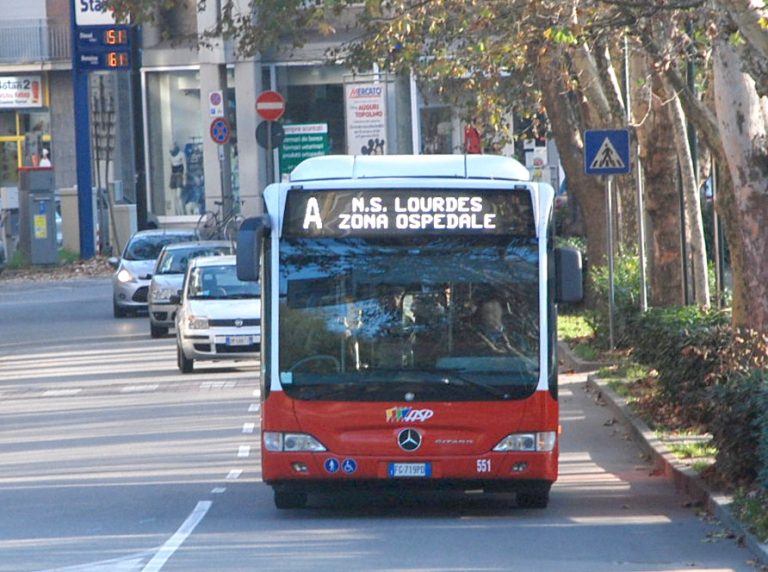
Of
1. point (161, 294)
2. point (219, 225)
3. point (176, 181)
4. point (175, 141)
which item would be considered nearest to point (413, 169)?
point (161, 294)

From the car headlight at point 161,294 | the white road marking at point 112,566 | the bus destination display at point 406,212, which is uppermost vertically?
the bus destination display at point 406,212

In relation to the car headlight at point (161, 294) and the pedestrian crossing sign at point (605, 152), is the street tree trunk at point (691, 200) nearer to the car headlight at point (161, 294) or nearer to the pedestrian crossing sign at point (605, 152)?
the pedestrian crossing sign at point (605, 152)

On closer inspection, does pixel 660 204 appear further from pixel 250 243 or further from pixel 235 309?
pixel 250 243

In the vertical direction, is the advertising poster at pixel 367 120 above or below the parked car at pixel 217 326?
above

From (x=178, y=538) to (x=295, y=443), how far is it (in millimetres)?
1123

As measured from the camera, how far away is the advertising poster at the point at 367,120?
3453 centimetres

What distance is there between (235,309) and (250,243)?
11.9 m

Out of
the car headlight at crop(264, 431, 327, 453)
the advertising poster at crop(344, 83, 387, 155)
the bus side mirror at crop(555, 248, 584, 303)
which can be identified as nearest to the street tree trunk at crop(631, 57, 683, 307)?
the bus side mirror at crop(555, 248, 584, 303)

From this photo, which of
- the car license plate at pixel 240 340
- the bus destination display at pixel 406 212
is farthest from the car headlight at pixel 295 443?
the car license plate at pixel 240 340

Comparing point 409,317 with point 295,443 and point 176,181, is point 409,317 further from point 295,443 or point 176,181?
point 176,181

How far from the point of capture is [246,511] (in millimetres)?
12734

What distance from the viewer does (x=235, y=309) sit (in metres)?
23.8

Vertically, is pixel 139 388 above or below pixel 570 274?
below

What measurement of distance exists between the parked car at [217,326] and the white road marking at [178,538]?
33.6 feet
